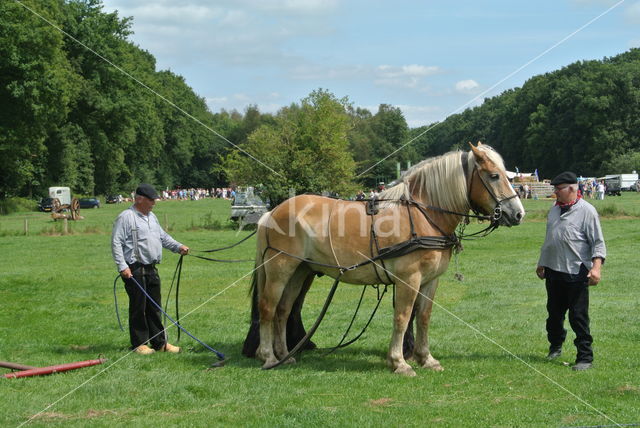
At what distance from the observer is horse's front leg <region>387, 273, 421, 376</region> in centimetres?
737

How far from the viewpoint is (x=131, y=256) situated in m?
8.62

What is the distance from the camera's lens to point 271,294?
8055 mm

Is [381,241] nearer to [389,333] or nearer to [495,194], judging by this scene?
[495,194]

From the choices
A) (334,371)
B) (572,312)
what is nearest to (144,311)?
(334,371)

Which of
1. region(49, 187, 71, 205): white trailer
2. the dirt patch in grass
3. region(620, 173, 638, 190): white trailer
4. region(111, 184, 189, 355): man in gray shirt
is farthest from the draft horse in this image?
region(620, 173, 638, 190): white trailer

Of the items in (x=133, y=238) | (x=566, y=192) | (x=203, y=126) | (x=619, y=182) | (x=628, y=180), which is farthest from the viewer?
(x=628, y=180)

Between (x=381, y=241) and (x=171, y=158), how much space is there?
91.6 meters

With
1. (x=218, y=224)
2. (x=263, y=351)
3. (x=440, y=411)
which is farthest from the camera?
(x=218, y=224)

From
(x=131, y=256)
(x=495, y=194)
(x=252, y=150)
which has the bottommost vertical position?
(x=131, y=256)

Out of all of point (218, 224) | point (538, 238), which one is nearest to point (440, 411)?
point (538, 238)

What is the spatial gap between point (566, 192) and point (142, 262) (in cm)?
547

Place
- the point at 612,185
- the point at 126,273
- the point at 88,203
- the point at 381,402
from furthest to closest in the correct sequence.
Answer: the point at 612,185 → the point at 88,203 → the point at 126,273 → the point at 381,402

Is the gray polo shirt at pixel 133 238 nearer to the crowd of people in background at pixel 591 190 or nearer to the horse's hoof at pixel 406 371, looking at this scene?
the horse's hoof at pixel 406 371

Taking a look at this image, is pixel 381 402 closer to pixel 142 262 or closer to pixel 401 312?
pixel 401 312
